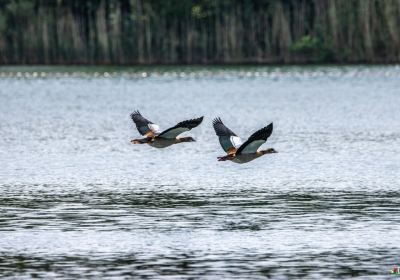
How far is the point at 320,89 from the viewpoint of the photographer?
94625 mm

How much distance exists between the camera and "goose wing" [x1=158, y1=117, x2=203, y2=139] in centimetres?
2692

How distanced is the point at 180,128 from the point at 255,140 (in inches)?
70.6

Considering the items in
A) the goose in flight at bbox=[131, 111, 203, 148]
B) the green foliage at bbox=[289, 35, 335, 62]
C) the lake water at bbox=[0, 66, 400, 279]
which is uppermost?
the green foliage at bbox=[289, 35, 335, 62]

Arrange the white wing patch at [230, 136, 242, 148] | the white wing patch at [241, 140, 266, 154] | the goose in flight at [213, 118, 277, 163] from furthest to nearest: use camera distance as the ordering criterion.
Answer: the white wing patch at [230, 136, 242, 148] → the white wing patch at [241, 140, 266, 154] → the goose in flight at [213, 118, 277, 163]

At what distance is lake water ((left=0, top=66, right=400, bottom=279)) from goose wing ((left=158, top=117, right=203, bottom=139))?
129cm

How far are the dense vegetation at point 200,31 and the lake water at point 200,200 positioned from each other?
40812 mm

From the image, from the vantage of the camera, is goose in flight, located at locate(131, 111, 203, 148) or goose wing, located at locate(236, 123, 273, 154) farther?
goose in flight, located at locate(131, 111, 203, 148)

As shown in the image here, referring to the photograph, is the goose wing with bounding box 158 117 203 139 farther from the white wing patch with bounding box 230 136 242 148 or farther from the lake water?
the lake water

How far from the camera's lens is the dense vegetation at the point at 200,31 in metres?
108

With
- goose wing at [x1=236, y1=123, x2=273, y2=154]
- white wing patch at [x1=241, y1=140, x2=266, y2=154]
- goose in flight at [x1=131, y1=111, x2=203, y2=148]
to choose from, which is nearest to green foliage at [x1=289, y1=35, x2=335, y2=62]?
goose in flight at [x1=131, y1=111, x2=203, y2=148]

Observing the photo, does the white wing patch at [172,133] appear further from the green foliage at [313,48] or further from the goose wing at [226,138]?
the green foliage at [313,48]

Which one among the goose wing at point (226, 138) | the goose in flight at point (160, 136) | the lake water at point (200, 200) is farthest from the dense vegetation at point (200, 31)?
the goose wing at point (226, 138)

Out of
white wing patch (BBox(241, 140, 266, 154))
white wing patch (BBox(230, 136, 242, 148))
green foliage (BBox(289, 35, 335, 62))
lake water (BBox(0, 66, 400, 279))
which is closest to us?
lake water (BBox(0, 66, 400, 279))

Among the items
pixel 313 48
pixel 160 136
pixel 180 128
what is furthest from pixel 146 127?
pixel 313 48
